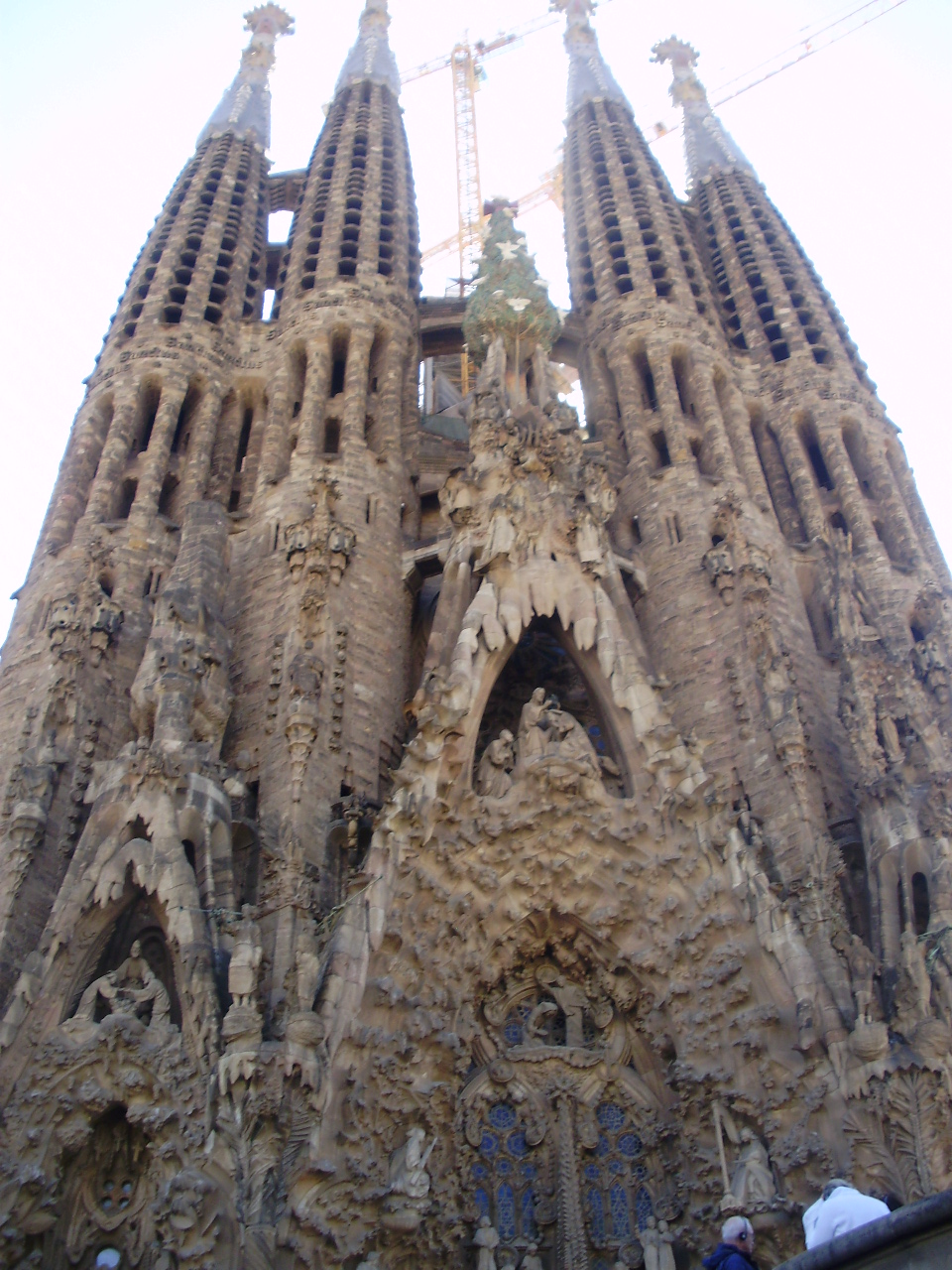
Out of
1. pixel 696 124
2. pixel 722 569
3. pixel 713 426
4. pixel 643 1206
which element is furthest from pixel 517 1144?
pixel 696 124

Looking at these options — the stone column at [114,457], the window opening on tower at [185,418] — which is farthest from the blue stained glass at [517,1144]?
the window opening on tower at [185,418]

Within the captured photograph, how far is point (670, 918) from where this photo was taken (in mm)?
12344

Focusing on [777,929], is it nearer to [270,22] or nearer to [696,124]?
[696,124]

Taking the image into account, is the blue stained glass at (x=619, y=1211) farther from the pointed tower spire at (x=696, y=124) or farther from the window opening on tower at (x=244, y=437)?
the pointed tower spire at (x=696, y=124)

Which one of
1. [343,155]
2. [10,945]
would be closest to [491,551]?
[10,945]

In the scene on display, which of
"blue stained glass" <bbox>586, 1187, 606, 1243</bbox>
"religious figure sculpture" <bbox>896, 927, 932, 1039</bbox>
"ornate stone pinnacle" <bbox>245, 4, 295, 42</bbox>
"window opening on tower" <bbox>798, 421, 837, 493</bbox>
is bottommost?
"blue stained glass" <bbox>586, 1187, 606, 1243</bbox>

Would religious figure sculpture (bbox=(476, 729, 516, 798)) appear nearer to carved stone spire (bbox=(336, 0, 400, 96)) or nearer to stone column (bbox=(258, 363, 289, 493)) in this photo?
stone column (bbox=(258, 363, 289, 493))

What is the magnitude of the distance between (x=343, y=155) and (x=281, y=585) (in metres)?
12.5

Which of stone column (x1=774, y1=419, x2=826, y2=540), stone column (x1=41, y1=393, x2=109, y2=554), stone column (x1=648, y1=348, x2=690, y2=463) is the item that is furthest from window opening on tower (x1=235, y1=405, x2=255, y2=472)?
→ stone column (x1=774, y1=419, x2=826, y2=540)

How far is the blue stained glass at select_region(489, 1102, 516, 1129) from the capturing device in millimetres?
12242

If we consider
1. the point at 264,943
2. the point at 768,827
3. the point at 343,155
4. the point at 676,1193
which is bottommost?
the point at 676,1193

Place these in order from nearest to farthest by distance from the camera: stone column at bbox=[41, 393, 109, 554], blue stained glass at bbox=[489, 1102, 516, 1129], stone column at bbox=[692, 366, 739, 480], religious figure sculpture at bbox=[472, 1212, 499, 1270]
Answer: religious figure sculpture at bbox=[472, 1212, 499, 1270] → blue stained glass at bbox=[489, 1102, 516, 1129] → stone column at bbox=[41, 393, 109, 554] → stone column at bbox=[692, 366, 739, 480]

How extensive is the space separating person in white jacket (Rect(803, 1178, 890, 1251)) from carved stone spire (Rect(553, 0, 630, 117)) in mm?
27324

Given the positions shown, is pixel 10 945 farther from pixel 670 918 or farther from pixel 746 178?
pixel 746 178
